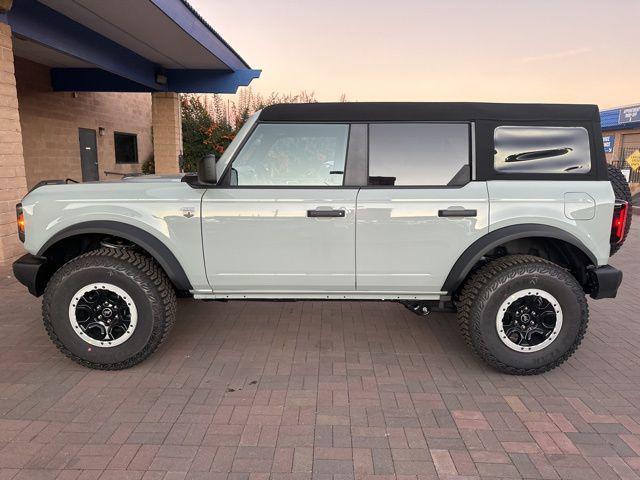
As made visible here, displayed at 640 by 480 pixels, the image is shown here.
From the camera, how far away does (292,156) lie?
11.4 feet

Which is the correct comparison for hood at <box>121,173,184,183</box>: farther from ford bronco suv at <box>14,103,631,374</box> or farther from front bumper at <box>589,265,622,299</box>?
front bumper at <box>589,265,622,299</box>

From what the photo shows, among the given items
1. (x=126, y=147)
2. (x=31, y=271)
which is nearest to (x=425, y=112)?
(x=31, y=271)

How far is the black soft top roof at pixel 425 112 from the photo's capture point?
3371 mm

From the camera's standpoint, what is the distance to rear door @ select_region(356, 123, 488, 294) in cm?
332

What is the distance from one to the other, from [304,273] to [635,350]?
2.98 metres

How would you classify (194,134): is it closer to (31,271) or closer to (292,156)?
(31,271)

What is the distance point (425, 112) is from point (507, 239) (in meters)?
1.11

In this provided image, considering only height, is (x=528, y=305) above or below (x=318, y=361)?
above

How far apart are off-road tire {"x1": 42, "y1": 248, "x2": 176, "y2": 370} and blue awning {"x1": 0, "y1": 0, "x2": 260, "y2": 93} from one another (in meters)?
5.27

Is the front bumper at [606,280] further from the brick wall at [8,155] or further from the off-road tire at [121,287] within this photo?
the brick wall at [8,155]

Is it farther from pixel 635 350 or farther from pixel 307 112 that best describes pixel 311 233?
pixel 635 350

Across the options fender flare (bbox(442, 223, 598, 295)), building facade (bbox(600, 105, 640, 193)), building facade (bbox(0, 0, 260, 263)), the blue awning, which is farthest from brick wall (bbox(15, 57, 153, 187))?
building facade (bbox(600, 105, 640, 193))

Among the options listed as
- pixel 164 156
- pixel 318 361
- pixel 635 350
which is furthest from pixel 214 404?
pixel 164 156

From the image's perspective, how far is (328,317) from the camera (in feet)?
15.5
